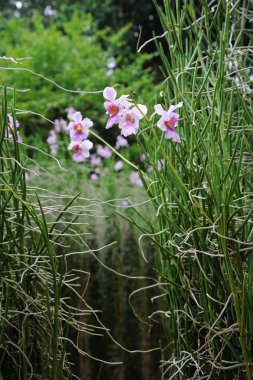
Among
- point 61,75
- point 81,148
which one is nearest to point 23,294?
point 81,148

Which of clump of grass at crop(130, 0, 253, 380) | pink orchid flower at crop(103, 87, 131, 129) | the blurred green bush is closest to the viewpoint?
clump of grass at crop(130, 0, 253, 380)

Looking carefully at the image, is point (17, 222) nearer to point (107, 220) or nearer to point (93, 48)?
point (107, 220)

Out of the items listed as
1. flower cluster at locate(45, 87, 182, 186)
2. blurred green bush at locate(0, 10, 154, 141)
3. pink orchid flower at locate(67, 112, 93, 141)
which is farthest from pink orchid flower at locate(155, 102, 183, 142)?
blurred green bush at locate(0, 10, 154, 141)

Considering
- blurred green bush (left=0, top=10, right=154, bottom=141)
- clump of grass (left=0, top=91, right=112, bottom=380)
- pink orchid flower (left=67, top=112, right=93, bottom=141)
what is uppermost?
Answer: blurred green bush (left=0, top=10, right=154, bottom=141)

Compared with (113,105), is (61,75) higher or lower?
higher

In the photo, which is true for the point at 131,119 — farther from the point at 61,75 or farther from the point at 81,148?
the point at 61,75

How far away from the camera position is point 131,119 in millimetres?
1108

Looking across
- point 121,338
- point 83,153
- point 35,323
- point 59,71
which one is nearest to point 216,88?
point 83,153

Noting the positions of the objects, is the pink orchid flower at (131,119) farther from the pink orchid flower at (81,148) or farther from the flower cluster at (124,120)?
the pink orchid flower at (81,148)

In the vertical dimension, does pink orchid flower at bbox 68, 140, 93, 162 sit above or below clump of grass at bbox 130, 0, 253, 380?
above

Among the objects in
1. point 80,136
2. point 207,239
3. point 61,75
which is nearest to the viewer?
point 207,239

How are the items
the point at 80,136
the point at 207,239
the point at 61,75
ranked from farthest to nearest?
the point at 61,75 < the point at 80,136 < the point at 207,239

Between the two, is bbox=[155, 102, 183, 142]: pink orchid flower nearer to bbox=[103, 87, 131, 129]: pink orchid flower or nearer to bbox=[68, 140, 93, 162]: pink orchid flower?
bbox=[103, 87, 131, 129]: pink orchid flower

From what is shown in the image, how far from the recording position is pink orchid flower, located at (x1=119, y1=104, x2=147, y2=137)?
3.60 feet
